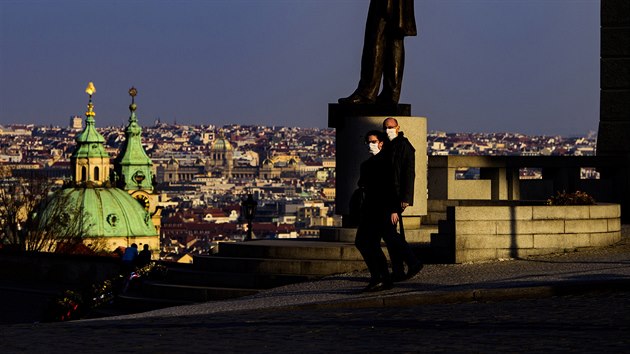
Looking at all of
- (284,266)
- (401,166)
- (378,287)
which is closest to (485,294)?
(378,287)

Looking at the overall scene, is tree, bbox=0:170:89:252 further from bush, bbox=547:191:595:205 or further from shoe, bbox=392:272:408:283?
shoe, bbox=392:272:408:283

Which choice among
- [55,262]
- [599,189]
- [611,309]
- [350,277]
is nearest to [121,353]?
[611,309]

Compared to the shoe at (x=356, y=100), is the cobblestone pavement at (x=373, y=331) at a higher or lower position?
lower

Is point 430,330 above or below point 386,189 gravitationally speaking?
below

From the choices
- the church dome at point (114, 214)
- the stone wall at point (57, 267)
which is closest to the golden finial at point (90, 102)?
the church dome at point (114, 214)

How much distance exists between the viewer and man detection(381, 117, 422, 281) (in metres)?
17.3

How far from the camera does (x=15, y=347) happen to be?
13.7m

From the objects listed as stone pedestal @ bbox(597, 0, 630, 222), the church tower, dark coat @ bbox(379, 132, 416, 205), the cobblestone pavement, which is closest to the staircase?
dark coat @ bbox(379, 132, 416, 205)

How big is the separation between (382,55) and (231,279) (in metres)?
3.62

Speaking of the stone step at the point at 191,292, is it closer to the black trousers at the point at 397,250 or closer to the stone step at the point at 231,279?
the stone step at the point at 231,279

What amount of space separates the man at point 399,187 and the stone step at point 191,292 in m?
1.98

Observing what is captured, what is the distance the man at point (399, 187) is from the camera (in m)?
17.3

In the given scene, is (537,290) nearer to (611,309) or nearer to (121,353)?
(611,309)

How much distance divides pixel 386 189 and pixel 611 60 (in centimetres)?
968
